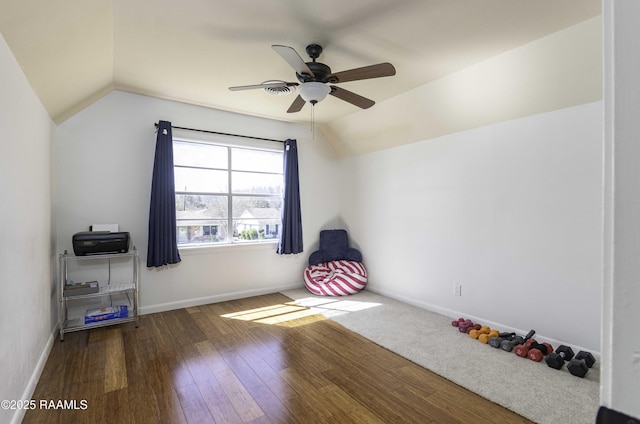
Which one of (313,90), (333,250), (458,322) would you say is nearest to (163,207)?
(313,90)

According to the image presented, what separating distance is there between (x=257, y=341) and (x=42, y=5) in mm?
2779

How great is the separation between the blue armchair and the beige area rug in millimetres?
1084

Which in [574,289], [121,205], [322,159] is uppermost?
[322,159]

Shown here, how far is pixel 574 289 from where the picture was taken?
2.70m

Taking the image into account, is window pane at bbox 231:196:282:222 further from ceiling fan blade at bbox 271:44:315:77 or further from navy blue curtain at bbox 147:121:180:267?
ceiling fan blade at bbox 271:44:315:77

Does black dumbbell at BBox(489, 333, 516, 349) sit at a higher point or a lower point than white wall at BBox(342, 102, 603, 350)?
lower

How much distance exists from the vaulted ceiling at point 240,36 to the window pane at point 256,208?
1694mm

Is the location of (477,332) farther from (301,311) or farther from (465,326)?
(301,311)

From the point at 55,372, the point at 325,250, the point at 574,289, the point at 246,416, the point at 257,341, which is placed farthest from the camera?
the point at 325,250

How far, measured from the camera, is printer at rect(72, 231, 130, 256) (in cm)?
304

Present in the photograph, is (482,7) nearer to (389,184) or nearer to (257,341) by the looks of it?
(389,184)

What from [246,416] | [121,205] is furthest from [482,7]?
[121,205]

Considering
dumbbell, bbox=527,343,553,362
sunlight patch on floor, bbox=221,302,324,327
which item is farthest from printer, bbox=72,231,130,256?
dumbbell, bbox=527,343,553,362

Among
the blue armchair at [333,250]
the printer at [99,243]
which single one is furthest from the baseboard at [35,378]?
the blue armchair at [333,250]
